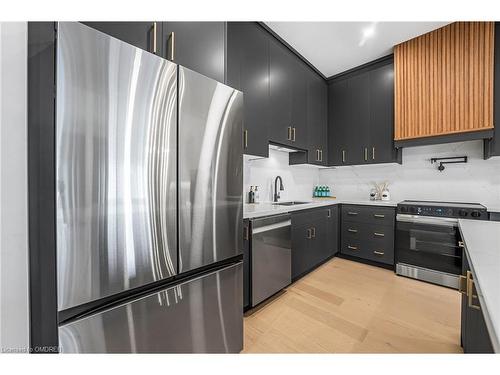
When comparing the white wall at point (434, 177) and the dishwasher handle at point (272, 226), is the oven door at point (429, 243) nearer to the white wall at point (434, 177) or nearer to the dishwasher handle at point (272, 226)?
the white wall at point (434, 177)

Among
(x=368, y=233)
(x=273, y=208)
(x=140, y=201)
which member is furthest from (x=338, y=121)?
(x=140, y=201)

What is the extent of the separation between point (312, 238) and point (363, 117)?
1912 mm

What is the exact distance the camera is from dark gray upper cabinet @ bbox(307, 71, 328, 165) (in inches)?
113

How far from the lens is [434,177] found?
2701mm

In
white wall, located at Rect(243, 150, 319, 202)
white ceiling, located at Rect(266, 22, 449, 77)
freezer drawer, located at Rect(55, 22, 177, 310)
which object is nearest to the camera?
freezer drawer, located at Rect(55, 22, 177, 310)

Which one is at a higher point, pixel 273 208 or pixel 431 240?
pixel 273 208

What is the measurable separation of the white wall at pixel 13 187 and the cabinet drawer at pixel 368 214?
10.4ft

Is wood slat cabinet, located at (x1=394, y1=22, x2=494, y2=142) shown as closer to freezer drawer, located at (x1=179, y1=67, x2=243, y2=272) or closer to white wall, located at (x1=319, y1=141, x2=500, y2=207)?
white wall, located at (x1=319, y1=141, x2=500, y2=207)

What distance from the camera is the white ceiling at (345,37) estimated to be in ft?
7.00

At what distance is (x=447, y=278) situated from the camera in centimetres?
220

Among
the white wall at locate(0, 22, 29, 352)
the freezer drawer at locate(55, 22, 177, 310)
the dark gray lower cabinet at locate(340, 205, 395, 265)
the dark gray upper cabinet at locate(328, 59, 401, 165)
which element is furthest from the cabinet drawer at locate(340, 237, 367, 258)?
the white wall at locate(0, 22, 29, 352)

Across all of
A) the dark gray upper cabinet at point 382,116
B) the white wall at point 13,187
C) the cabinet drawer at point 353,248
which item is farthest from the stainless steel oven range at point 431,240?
the white wall at point 13,187

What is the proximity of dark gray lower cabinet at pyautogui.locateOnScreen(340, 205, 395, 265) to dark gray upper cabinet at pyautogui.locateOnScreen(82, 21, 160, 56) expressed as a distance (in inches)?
114

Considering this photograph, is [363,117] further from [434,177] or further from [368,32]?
[434,177]
